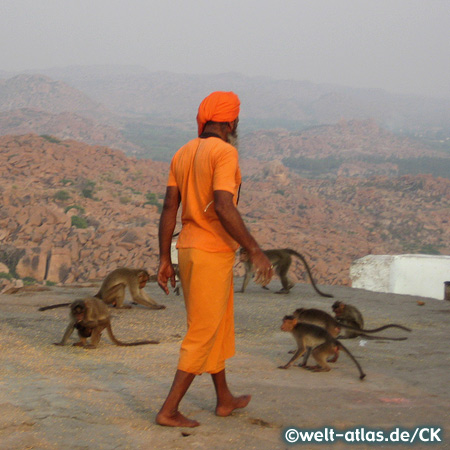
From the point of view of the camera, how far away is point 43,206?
27438 millimetres

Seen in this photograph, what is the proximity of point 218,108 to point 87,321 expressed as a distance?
2645 mm

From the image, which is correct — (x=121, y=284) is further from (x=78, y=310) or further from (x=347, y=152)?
(x=347, y=152)

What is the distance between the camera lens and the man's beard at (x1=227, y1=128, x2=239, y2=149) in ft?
12.4

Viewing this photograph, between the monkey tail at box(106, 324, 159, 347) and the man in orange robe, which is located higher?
the man in orange robe

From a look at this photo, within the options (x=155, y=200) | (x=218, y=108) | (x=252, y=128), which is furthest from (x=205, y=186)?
(x=252, y=128)

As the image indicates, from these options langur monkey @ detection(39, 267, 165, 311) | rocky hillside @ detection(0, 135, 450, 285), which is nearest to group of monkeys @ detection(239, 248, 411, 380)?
langur monkey @ detection(39, 267, 165, 311)

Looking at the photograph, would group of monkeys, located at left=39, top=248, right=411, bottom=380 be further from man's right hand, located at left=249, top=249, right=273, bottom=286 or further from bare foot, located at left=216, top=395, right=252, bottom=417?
man's right hand, located at left=249, top=249, right=273, bottom=286

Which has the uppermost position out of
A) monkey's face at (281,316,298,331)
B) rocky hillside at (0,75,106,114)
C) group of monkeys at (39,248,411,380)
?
rocky hillside at (0,75,106,114)

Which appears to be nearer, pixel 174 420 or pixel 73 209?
pixel 174 420

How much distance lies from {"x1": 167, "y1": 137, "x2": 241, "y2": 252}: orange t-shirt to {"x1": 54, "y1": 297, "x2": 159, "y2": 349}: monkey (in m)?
2.22

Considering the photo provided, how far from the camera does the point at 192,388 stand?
175 inches

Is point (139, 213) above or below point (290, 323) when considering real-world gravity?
above

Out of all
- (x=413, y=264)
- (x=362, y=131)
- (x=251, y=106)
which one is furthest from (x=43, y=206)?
(x=251, y=106)

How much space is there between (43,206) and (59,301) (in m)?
20.0
